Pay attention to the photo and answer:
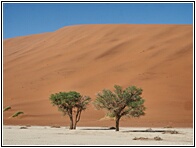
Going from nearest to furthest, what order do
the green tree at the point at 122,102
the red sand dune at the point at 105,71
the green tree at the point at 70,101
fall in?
the green tree at the point at 122,102 < the green tree at the point at 70,101 < the red sand dune at the point at 105,71

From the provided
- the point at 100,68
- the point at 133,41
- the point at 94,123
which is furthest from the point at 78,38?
the point at 94,123

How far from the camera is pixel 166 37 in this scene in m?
78.5

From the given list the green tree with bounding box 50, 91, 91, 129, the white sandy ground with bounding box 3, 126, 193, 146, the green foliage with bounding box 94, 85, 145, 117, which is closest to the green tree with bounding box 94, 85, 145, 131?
the green foliage with bounding box 94, 85, 145, 117

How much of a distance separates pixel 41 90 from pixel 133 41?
2665cm

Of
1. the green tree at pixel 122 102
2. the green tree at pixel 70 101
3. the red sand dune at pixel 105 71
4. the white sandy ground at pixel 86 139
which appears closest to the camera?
the white sandy ground at pixel 86 139

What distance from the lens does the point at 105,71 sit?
62.8 metres

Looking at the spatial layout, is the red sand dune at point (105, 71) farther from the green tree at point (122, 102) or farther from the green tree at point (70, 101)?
the green tree at point (122, 102)

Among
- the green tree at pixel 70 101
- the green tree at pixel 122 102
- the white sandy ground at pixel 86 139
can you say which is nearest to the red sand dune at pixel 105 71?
the green tree at pixel 70 101

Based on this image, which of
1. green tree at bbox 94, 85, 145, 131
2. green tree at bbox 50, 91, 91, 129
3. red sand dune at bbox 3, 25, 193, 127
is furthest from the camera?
red sand dune at bbox 3, 25, 193, 127

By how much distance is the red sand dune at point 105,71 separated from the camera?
147 ft

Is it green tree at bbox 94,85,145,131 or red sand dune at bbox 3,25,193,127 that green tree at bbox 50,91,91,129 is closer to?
green tree at bbox 94,85,145,131

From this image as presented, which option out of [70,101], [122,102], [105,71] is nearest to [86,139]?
[122,102]

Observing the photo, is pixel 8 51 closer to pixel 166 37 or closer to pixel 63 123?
pixel 166 37

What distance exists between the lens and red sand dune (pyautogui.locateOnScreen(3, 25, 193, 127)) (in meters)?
44.8
